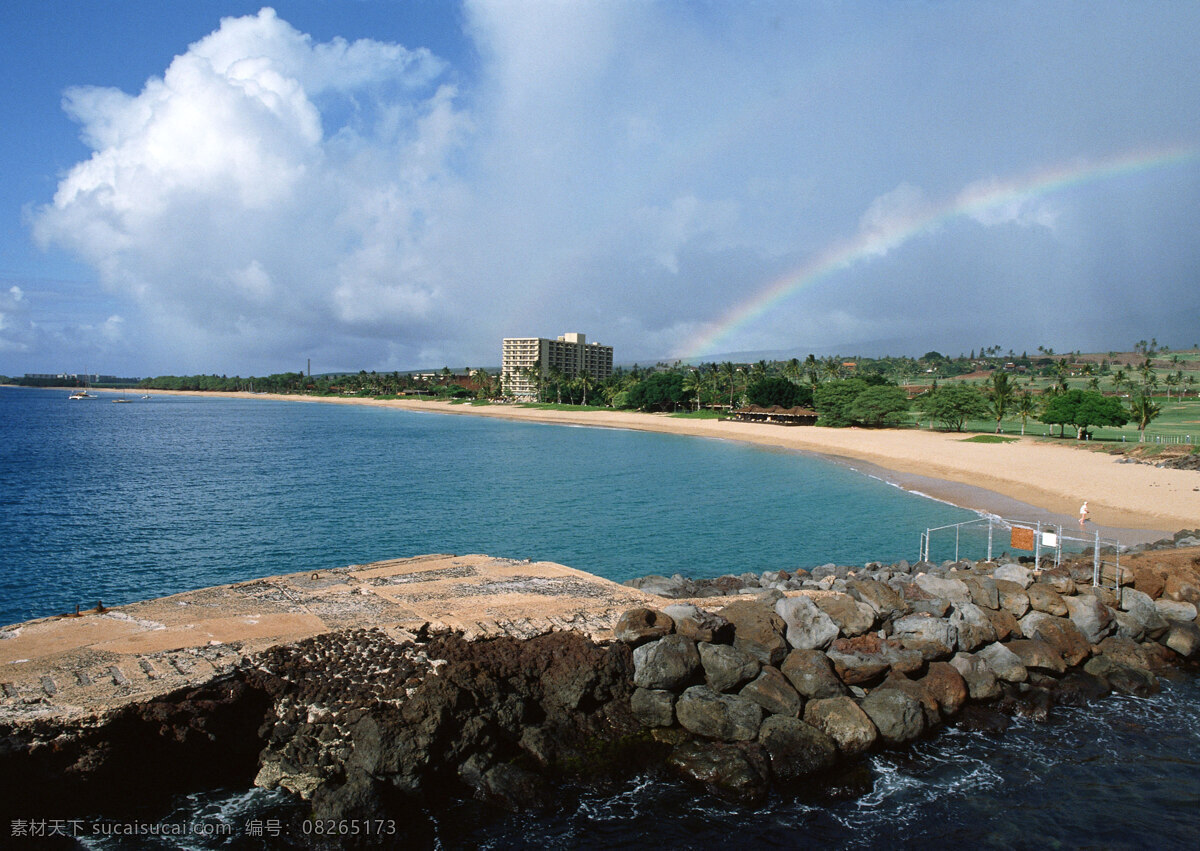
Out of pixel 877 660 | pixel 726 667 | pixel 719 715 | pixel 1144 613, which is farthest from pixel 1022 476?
pixel 719 715

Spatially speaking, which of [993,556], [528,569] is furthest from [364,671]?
[993,556]

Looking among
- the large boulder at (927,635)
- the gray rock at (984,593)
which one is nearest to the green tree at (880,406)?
the gray rock at (984,593)

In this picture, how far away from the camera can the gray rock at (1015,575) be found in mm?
17625

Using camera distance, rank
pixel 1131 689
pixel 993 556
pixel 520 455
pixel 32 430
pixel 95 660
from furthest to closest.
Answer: pixel 32 430 < pixel 520 455 < pixel 993 556 < pixel 1131 689 < pixel 95 660

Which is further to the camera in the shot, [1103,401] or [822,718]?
[1103,401]

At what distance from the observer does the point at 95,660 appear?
36.0 feet

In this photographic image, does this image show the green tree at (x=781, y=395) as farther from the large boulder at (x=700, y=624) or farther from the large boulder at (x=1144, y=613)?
the large boulder at (x=700, y=624)

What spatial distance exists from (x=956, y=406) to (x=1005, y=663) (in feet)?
245

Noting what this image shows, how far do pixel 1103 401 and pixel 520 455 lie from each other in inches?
2257

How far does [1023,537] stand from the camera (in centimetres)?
2067

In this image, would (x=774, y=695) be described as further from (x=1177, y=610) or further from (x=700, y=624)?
(x=1177, y=610)

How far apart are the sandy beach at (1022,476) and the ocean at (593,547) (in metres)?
3.67

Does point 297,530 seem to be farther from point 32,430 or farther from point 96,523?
point 32,430

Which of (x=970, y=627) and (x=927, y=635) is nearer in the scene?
(x=927, y=635)
